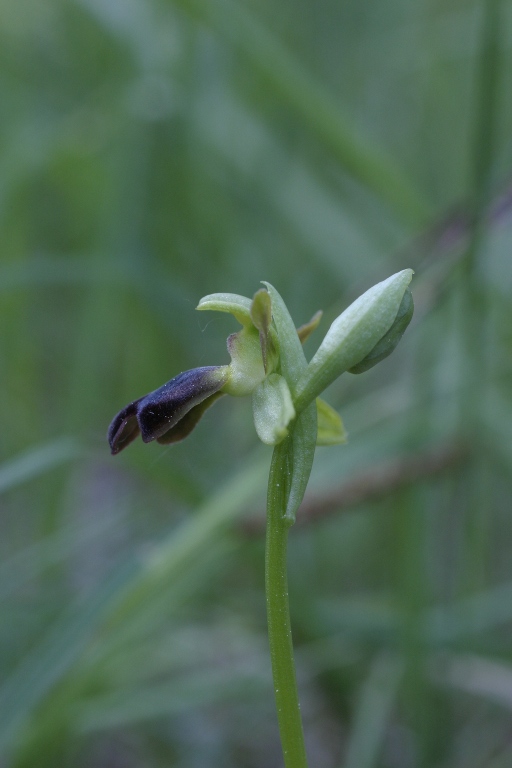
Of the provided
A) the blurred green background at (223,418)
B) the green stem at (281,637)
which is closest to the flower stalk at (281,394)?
the green stem at (281,637)

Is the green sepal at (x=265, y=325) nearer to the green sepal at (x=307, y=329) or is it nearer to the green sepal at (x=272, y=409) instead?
the green sepal at (x=272, y=409)

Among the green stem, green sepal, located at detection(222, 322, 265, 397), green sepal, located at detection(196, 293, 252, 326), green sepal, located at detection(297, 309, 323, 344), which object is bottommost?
the green stem

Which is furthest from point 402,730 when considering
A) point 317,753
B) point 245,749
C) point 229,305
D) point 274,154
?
point 274,154

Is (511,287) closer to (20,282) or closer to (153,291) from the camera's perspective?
(153,291)

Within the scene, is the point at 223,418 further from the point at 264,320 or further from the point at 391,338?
the point at 391,338

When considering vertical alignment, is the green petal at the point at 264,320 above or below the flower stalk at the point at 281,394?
above

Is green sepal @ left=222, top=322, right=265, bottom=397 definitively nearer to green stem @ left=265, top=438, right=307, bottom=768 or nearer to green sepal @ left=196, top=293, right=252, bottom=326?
green sepal @ left=196, top=293, right=252, bottom=326

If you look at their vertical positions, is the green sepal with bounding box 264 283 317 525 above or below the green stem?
above

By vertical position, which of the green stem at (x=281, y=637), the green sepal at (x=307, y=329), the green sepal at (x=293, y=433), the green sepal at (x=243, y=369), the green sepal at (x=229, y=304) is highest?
the green sepal at (x=229, y=304)

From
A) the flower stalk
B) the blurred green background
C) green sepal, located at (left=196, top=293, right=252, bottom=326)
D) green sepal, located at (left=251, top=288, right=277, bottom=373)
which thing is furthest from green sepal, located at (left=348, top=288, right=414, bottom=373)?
the blurred green background
